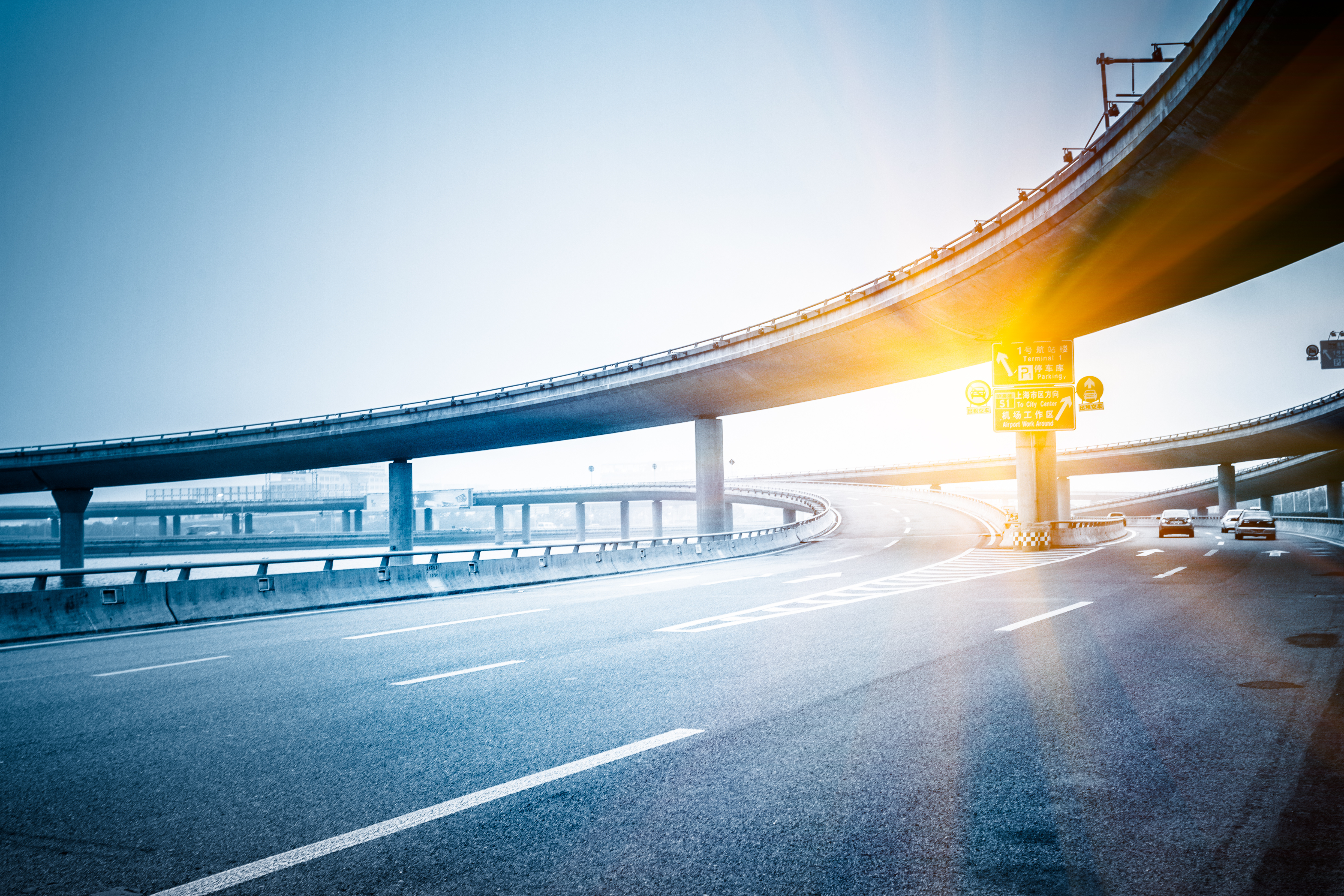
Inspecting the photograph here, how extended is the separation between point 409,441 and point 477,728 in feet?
190

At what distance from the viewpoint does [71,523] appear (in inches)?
2589

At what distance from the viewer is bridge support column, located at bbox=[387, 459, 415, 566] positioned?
64.0 m

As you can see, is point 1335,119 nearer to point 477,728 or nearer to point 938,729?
point 938,729

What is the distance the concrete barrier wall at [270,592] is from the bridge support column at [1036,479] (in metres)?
19.7

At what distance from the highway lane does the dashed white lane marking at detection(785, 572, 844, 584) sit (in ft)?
27.9

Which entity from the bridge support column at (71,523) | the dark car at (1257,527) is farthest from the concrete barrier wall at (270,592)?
the bridge support column at (71,523)

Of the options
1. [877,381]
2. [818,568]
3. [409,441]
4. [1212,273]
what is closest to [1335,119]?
[1212,273]

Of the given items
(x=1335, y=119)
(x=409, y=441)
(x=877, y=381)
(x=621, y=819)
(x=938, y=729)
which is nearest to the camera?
(x=621, y=819)

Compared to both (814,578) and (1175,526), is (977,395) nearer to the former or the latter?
(814,578)

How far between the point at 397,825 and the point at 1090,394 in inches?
1419

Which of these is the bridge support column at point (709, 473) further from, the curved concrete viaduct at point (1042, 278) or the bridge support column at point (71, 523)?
the bridge support column at point (71, 523)

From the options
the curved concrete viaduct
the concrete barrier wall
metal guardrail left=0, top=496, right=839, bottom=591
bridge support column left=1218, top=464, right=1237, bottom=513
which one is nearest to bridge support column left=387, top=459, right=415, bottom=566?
the curved concrete viaduct

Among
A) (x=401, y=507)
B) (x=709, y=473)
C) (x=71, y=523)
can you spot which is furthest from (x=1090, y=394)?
(x=71, y=523)

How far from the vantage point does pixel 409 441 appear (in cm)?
6128
